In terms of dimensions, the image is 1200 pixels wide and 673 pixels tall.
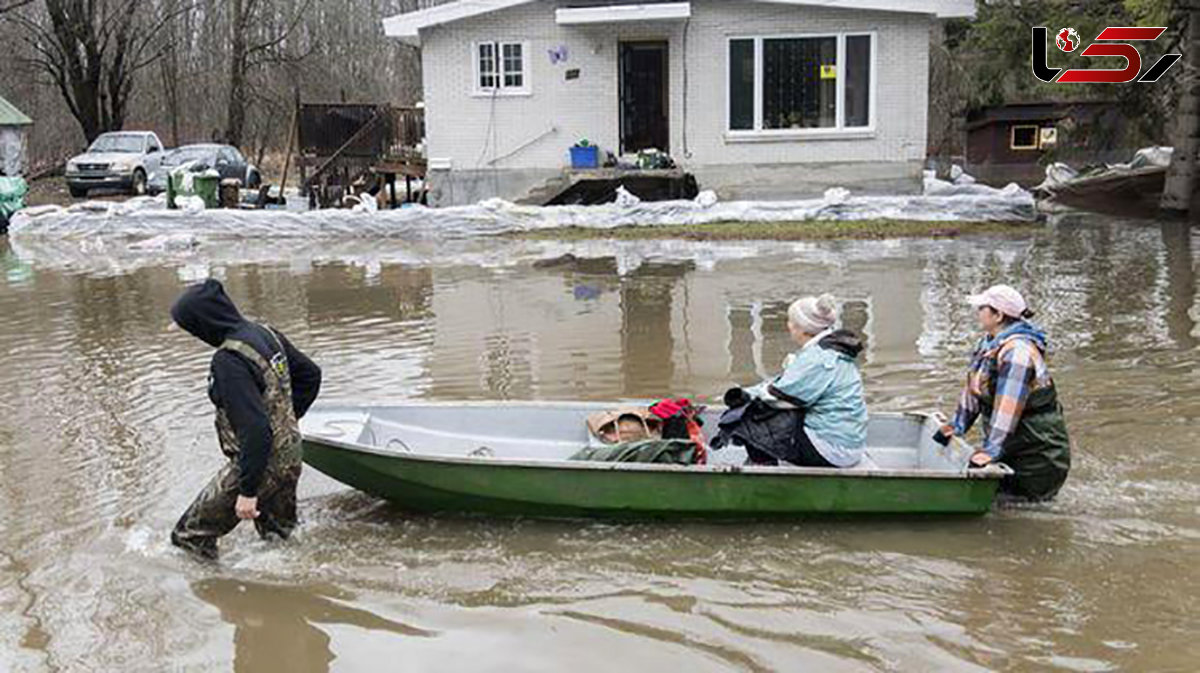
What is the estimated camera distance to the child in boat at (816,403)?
6.36 metres

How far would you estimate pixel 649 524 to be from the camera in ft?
21.4

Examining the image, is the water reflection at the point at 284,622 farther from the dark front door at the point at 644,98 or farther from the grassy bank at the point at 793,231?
the dark front door at the point at 644,98

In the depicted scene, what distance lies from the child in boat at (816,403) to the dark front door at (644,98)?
18099 mm

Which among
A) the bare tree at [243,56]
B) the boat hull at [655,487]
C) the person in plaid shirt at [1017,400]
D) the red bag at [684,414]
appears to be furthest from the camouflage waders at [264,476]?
the bare tree at [243,56]

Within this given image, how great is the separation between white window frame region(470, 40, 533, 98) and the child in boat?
18.3 m

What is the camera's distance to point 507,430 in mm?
7496

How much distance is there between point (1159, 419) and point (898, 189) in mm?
15436

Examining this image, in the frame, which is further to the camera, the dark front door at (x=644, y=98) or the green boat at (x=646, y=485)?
the dark front door at (x=644, y=98)

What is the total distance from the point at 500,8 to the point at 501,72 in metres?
1.31

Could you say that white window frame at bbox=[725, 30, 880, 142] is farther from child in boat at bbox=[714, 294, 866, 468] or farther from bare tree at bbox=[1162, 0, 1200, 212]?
child in boat at bbox=[714, 294, 866, 468]

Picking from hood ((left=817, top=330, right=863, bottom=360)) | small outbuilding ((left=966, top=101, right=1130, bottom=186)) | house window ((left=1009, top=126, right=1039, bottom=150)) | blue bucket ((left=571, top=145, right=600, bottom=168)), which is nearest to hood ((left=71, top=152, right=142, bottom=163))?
blue bucket ((left=571, top=145, right=600, bottom=168))

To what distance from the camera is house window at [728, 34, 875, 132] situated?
23094 mm

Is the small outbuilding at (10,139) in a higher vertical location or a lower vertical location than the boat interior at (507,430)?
higher

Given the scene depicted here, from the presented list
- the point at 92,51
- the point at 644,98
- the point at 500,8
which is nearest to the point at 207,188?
the point at 500,8
